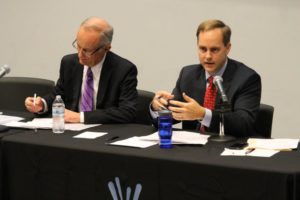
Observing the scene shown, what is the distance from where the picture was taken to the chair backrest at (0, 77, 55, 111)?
190 inches

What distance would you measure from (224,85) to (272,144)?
0.62 metres

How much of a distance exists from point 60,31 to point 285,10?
2308 millimetres

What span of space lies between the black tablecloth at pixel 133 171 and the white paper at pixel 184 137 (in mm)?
97

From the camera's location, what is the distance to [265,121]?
394cm

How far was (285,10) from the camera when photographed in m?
4.97

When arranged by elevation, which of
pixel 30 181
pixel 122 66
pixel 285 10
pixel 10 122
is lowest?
pixel 30 181

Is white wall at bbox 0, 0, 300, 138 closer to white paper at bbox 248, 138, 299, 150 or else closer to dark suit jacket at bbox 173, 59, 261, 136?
dark suit jacket at bbox 173, 59, 261, 136

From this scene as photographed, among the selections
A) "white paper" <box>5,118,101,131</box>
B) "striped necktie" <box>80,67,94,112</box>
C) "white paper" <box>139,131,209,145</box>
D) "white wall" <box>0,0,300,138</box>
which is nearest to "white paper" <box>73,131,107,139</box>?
"white paper" <box>5,118,101,131</box>

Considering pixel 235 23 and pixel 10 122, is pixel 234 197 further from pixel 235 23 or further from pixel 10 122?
pixel 235 23

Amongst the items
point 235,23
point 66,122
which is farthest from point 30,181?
point 235,23

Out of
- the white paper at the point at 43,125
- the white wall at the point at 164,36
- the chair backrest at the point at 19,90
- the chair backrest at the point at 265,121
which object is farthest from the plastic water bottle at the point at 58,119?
the white wall at the point at 164,36

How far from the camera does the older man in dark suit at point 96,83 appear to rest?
4070mm

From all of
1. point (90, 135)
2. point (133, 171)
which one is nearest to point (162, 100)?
point (90, 135)

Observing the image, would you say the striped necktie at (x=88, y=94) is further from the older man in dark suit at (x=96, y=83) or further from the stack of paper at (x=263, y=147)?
the stack of paper at (x=263, y=147)
